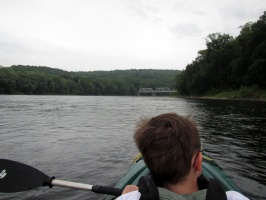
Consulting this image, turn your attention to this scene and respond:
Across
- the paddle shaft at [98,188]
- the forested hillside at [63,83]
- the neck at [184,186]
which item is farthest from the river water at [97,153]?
the forested hillside at [63,83]

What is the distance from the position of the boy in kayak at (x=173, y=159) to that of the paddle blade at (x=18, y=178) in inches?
91.4

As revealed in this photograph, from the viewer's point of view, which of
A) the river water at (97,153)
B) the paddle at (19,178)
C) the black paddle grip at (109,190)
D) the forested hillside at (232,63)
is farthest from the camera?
the forested hillside at (232,63)

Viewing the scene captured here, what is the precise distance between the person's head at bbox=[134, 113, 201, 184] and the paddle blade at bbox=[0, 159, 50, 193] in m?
2.42

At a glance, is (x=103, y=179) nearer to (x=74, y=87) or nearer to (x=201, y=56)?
(x=201, y=56)

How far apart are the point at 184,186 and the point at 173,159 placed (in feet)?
0.70

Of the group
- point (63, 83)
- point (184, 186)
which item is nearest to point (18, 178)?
point (184, 186)

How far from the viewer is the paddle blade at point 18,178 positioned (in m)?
3.87

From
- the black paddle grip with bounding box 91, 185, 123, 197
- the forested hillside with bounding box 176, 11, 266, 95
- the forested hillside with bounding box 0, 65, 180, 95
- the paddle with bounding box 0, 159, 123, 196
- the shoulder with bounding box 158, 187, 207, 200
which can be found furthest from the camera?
the forested hillside with bounding box 0, 65, 180, 95

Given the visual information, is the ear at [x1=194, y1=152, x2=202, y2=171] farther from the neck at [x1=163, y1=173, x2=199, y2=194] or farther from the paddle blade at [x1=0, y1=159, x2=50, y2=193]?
the paddle blade at [x1=0, y1=159, x2=50, y2=193]

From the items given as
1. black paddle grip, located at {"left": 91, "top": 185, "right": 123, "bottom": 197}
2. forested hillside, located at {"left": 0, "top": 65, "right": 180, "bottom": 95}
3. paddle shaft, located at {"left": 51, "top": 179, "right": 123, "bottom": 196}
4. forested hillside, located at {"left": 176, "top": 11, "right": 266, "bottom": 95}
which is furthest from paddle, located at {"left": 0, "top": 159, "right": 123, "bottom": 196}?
forested hillside, located at {"left": 0, "top": 65, "right": 180, "bottom": 95}

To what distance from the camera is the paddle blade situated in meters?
3.87

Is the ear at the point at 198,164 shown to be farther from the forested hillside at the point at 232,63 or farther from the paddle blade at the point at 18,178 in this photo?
the forested hillside at the point at 232,63

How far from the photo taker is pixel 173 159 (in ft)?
6.25

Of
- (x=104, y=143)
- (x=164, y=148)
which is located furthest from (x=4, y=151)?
(x=164, y=148)
